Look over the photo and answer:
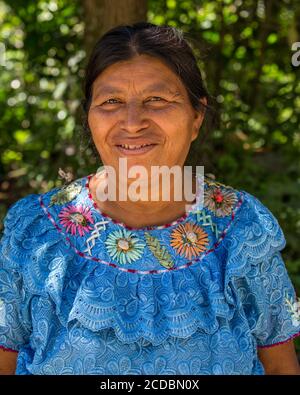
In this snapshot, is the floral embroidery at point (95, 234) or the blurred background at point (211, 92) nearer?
the floral embroidery at point (95, 234)

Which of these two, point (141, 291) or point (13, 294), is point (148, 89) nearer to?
point (141, 291)

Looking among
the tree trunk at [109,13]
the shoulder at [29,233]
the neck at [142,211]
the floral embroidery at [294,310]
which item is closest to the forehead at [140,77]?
the neck at [142,211]

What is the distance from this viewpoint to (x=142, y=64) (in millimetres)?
2078

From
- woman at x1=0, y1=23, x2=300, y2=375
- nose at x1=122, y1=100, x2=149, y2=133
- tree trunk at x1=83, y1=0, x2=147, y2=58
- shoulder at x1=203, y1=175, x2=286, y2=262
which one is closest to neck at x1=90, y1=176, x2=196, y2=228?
woman at x1=0, y1=23, x2=300, y2=375

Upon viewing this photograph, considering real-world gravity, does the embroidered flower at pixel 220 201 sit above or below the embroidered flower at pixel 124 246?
above

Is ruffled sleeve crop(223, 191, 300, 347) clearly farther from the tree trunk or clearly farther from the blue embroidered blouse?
the tree trunk

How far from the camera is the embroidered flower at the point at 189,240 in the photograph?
2.13 meters

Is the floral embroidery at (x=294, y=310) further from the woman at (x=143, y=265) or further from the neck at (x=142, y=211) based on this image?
the neck at (x=142, y=211)

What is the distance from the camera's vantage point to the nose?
2012 mm

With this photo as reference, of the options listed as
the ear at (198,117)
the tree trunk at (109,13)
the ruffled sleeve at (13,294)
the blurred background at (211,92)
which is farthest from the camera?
the blurred background at (211,92)

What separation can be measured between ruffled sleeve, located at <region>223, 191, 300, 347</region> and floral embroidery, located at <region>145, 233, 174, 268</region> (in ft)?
0.56

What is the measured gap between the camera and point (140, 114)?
2.03 meters

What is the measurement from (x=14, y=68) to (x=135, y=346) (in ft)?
8.25
